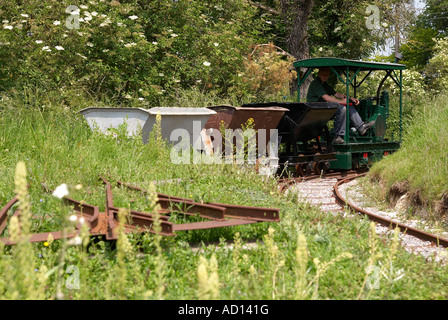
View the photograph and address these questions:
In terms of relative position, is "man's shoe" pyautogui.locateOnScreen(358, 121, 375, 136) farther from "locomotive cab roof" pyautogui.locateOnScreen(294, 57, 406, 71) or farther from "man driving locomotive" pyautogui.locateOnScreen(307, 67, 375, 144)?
"locomotive cab roof" pyautogui.locateOnScreen(294, 57, 406, 71)

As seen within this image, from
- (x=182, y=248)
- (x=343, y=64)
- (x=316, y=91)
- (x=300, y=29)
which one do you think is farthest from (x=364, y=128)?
(x=182, y=248)

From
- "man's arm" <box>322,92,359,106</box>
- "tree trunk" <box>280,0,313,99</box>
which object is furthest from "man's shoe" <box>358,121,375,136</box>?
"tree trunk" <box>280,0,313,99</box>

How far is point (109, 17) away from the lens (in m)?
12.8

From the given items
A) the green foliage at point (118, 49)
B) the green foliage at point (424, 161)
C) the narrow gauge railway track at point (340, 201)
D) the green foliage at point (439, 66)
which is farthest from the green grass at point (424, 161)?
the green foliage at point (439, 66)

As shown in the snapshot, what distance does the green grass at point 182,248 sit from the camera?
11.7 ft

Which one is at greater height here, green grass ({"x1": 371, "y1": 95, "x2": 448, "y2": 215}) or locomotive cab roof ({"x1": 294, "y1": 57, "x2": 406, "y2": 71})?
locomotive cab roof ({"x1": 294, "y1": 57, "x2": 406, "y2": 71})

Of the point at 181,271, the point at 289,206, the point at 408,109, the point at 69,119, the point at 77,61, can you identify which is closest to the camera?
the point at 181,271

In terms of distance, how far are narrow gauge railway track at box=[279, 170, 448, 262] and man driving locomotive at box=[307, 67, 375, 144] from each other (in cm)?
100

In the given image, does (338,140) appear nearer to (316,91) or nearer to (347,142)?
(347,142)

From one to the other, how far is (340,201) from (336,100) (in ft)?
14.7

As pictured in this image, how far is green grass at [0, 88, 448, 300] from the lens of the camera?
11.7 feet
